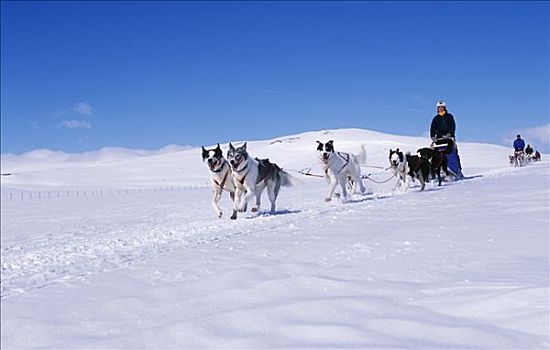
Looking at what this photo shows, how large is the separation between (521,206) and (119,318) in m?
6.30

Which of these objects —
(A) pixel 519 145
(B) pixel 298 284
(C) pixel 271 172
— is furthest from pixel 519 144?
(B) pixel 298 284

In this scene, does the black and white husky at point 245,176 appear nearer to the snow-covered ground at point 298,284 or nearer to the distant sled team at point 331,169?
the distant sled team at point 331,169

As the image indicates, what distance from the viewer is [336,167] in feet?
37.9

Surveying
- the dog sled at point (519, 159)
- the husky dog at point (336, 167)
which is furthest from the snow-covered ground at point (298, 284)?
the dog sled at point (519, 159)

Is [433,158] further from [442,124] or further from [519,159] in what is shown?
[519,159]

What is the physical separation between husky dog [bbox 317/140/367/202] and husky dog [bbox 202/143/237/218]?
221cm

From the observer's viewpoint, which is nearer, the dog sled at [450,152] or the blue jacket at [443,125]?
the dog sled at [450,152]

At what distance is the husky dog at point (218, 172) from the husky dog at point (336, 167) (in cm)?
221

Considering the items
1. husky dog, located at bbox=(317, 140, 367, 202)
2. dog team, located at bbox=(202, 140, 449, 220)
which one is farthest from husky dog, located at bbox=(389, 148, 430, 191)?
husky dog, located at bbox=(317, 140, 367, 202)

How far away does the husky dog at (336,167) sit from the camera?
11352mm

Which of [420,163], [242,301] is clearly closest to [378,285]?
[242,301]

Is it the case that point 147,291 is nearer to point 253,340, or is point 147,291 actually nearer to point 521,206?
point 253,340

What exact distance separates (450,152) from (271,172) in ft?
22.6

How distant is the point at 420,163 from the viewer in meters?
13.3
